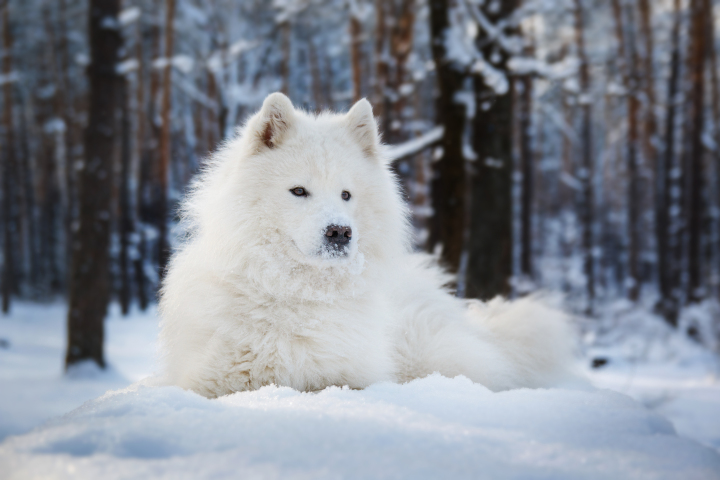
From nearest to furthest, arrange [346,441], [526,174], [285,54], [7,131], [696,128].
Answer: [346,441]
[696,128]
[285,54]
[526,174]
[7,131]

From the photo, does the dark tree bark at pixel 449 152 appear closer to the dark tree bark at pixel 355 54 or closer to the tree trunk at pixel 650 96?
the dark tree bark at pixel 355 54

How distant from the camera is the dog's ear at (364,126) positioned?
9.80ft

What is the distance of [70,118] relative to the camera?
19.4 m

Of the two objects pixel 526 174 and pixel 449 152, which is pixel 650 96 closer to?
pixel 526 174

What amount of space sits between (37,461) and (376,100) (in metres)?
10.2

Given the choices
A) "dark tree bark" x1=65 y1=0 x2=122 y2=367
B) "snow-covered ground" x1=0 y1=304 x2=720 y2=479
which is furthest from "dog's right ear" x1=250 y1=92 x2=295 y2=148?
"dark tree bark" x1=65 y1=0 x2=122 y2=367

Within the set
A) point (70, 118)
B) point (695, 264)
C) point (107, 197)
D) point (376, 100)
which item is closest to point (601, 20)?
point (695, 264)

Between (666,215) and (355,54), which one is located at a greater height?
(355,54)

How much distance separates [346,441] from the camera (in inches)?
59.9

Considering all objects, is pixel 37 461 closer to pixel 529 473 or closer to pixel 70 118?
pixel 529 473

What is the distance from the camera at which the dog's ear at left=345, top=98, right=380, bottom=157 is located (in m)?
2.99

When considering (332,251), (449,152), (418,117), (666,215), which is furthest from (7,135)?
(666,215)

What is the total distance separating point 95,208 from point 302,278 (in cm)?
640

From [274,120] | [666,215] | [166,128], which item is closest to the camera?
[274,120]
